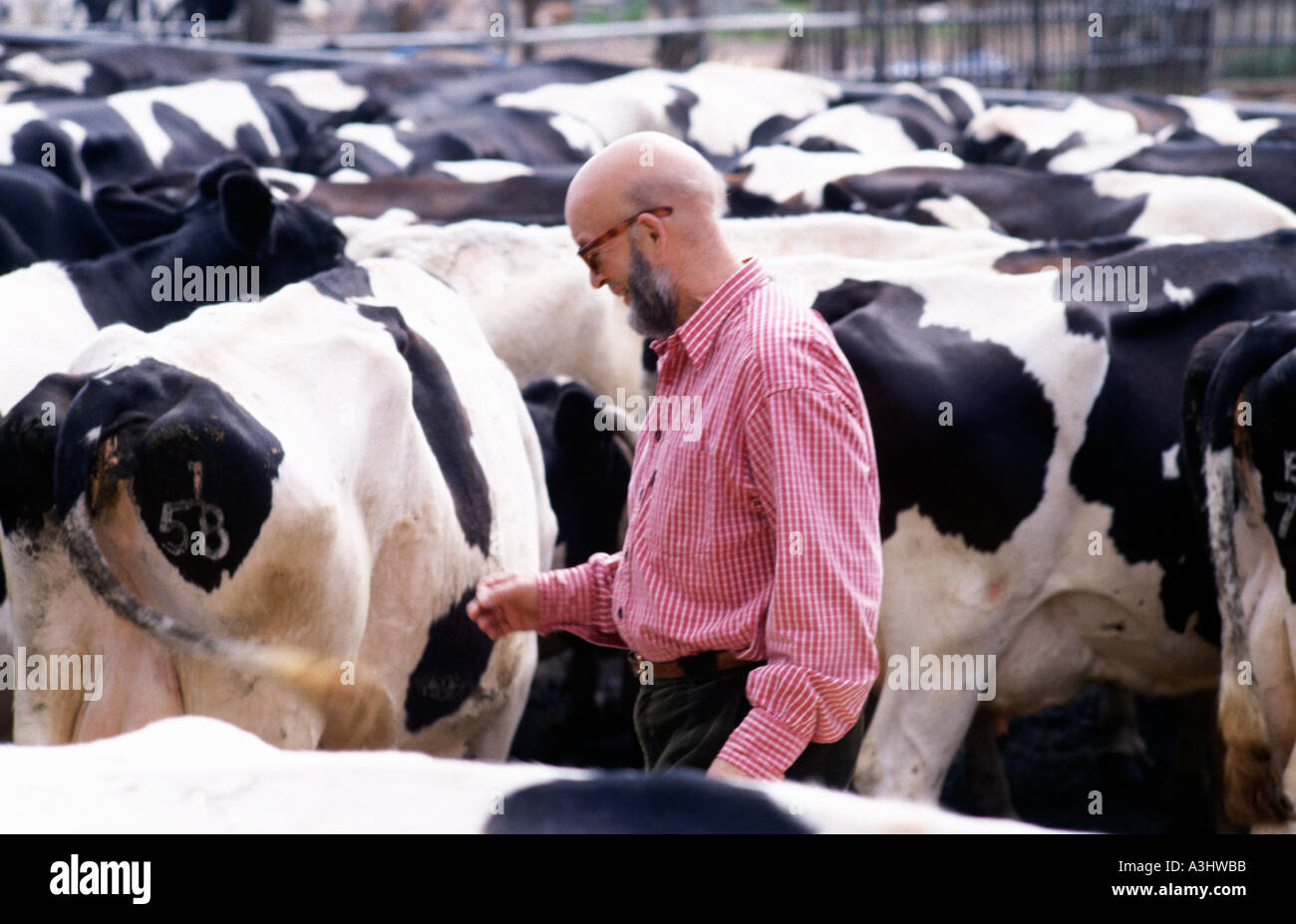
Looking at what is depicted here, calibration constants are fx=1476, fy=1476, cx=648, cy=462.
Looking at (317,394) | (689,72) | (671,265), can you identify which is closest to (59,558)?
(317,394)

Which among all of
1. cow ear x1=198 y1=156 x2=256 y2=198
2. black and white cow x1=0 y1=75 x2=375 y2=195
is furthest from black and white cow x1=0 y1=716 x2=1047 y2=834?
black and white cow x1=0 y1=75 x2=375 y2=195

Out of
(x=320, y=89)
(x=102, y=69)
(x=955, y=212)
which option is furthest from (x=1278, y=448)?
(x=102, y=69)

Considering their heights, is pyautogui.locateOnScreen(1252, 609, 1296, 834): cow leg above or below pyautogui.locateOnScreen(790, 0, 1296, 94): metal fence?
below

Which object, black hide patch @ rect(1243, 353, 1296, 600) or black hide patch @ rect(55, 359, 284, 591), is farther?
black hide patch @ rect(1243, 353, 1296, 600)

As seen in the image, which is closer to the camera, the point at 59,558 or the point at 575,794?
the point at 575,794

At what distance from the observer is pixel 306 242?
4.44 m

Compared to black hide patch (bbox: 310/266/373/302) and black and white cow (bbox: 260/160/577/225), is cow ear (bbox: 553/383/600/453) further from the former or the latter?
black and white cow (bbox: 260/160/577/225)

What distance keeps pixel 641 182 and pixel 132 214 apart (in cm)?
355

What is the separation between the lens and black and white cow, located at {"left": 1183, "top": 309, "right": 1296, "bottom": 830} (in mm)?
3043

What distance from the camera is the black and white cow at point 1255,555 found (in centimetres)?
304

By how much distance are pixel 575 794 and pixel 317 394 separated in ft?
4.80

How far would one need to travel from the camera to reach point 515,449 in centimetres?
356

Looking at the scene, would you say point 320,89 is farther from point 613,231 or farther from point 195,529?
point 613,231
